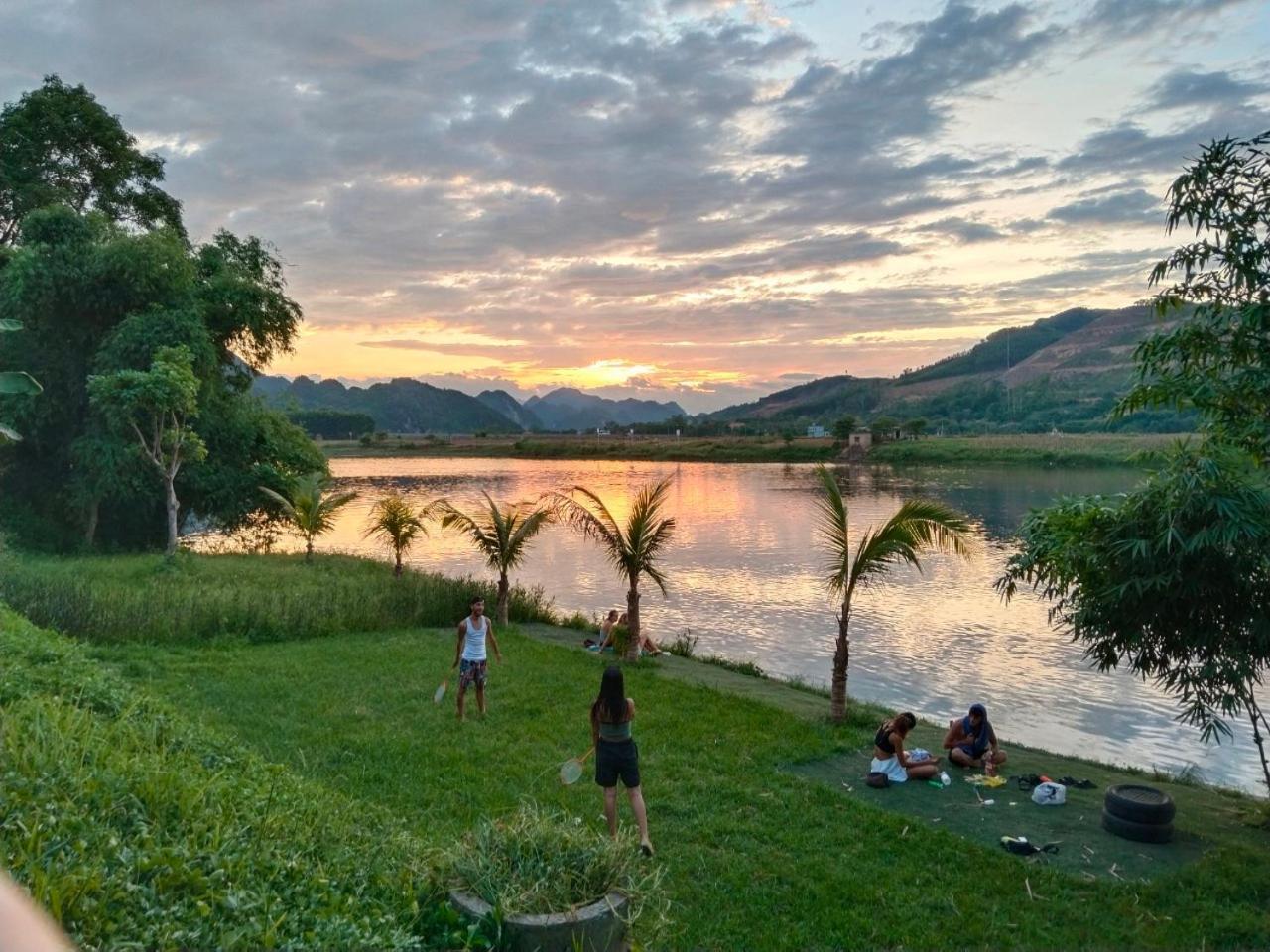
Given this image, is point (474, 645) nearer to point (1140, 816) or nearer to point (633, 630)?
point (633, 630)

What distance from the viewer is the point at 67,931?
347cm

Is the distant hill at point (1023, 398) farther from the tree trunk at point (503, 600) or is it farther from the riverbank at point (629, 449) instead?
the tree trunk at point (503, 600)

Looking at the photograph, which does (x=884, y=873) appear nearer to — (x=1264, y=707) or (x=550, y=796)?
(x=550, y=796)

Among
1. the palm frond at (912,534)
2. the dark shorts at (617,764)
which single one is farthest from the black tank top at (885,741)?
the dark shorts at (617,764)

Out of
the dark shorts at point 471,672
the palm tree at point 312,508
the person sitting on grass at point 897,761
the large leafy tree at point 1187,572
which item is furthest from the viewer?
the palm tree at point 312,508

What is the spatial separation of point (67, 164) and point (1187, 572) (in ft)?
106

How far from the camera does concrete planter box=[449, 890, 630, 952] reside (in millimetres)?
4086

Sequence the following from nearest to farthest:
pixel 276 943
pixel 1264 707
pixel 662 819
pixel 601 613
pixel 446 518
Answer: pixel 276 943, pixel 662 819, pixel 1264 707, pixel 446 518, pixel 601 613

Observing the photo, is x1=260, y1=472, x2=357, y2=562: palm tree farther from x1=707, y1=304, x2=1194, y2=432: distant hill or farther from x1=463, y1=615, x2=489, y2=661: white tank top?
x1=707, y1=304, x2=1194, y2=432: distant hill

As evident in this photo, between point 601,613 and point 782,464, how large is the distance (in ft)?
212

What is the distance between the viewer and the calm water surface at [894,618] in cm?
1384

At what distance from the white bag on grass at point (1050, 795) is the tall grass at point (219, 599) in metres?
12.0

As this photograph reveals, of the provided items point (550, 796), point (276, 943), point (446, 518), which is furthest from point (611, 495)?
point (276, 943)

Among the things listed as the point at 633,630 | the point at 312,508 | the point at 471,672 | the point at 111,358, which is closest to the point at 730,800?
the point at 471,672
